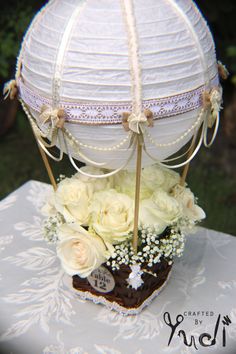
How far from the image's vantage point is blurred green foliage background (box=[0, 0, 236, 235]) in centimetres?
256

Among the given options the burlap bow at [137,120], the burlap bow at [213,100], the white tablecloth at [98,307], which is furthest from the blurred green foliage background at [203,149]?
the burlap bow at [137,120]

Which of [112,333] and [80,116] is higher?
[80,116]

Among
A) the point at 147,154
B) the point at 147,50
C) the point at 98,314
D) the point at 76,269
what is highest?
the point at 147,50

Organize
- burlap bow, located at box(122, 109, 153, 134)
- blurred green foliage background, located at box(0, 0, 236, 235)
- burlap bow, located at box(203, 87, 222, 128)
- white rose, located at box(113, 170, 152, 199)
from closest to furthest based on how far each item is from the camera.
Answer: burlap bow, located at box(122, 109, 153, 134) < burlap bow, located at box(203, 87, 222, 128) < white rose, located at box(113, 170, 152, 199) < blurred green foliage background, located at box(0, 0, 236, 235)

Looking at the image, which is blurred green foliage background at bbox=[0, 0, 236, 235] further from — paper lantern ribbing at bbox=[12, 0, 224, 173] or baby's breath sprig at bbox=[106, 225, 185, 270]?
paper lantern ribbing at bbox=[12, 0, 224, 173]

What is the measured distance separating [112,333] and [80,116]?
0.53m

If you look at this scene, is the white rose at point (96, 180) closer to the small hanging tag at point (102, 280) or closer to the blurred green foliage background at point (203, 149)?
the small hanging tag at point (102, 280)

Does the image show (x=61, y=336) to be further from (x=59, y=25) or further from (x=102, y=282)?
(x=59, y=25)

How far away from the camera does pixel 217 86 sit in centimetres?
120

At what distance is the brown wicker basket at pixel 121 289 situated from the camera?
1.28m

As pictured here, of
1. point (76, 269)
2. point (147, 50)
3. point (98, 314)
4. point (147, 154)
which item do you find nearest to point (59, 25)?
point (147, 50)

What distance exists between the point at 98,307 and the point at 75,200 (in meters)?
0.30

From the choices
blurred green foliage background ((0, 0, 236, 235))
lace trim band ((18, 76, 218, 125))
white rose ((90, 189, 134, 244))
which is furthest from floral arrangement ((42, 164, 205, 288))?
blurred green foliage background ((0, 0, 236, 235))

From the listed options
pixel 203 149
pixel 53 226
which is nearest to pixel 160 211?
pixel 53 226
